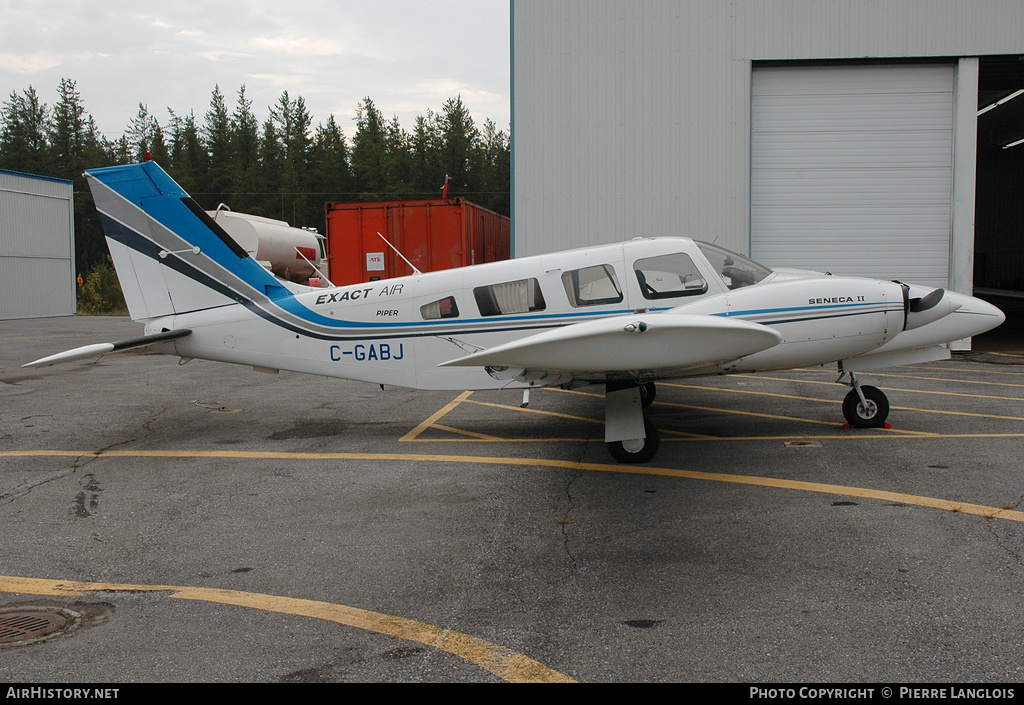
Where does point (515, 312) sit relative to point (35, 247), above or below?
below

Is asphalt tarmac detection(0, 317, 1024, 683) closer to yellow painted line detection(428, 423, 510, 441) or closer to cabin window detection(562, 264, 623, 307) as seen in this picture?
yellow painted line detection(428, 423, 510, 441)

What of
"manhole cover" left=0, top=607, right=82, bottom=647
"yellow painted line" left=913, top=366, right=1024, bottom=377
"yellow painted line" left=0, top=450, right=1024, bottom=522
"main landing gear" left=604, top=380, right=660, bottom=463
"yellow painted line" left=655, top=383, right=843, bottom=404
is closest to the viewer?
"manhole cover" left=0, top=607, right=82, bottom=647

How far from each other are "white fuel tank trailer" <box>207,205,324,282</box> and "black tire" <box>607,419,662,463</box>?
9960mm

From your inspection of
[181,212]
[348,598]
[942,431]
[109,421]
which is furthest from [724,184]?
[348,598]

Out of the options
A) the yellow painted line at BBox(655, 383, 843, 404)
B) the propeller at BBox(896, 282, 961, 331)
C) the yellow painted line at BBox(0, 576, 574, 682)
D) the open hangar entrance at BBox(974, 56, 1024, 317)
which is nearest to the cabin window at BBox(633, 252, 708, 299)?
the propeller at BBox(896, 282, 961, 331)

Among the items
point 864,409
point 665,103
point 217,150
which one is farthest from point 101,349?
point 217,150

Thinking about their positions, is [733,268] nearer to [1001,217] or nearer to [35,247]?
[1001,217]

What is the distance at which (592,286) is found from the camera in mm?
7492

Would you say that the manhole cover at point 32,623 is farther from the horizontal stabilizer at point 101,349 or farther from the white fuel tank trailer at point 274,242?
the white fuel tank trailer at point 274,242

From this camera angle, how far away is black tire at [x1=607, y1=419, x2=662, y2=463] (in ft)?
22.3

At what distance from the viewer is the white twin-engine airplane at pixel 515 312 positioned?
691 cm

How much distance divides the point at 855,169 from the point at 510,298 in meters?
10.9

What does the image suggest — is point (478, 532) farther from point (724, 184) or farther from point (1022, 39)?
point (1022, 39)

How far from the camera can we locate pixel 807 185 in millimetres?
15477
